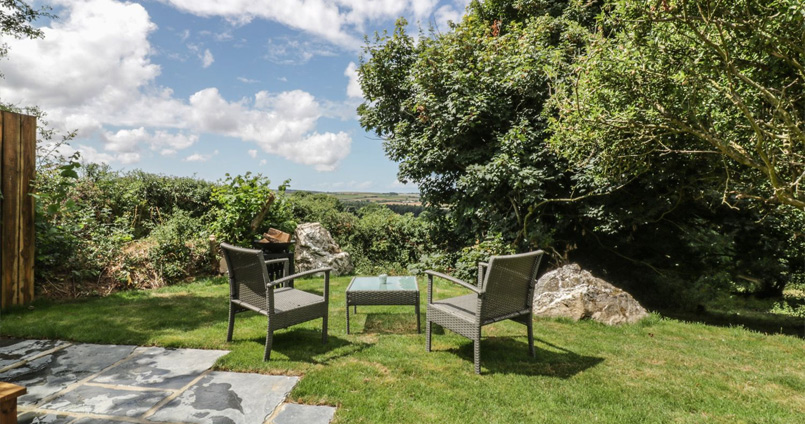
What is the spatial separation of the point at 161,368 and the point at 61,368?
81 cm

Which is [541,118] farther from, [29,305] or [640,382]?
[29,305]

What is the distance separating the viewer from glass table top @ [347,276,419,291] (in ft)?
15.0

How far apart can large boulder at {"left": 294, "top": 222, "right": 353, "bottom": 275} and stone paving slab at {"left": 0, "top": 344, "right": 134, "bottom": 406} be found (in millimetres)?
4692

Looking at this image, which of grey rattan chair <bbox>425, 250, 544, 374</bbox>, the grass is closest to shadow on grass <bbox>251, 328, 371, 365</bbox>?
the grass

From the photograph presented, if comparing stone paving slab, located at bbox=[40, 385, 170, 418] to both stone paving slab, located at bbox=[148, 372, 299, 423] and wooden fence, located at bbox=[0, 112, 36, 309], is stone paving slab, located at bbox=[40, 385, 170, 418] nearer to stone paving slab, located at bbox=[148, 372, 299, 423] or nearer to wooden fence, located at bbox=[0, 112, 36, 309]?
stone paving slab, located at bbox=[148, 372, 299, 423]

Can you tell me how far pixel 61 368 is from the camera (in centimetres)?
312

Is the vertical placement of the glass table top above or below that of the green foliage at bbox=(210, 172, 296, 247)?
below

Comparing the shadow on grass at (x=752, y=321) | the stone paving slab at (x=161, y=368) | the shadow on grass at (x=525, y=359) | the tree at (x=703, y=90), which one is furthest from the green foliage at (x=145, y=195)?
the shadow on grass at (x=752, y=321)

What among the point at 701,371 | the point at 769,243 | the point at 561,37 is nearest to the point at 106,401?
the point at 701,371

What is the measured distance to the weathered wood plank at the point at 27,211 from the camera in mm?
4883

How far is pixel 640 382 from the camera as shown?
10.8 feet

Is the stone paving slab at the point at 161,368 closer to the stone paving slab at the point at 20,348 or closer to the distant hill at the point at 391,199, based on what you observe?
the stone paving slab at the point at 20,348

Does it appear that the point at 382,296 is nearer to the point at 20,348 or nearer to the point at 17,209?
the point at 20,348

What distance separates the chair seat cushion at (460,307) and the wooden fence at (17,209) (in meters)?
5.44
